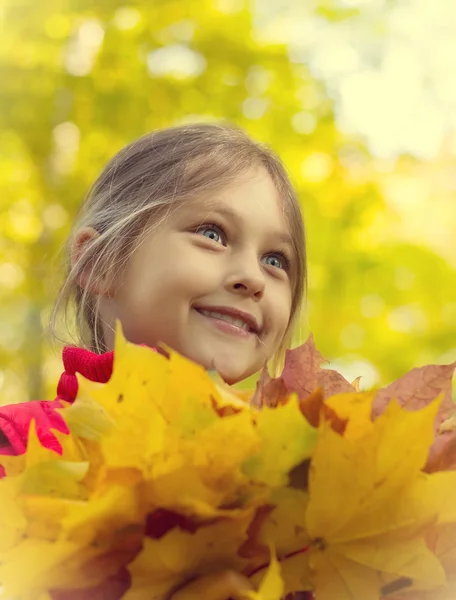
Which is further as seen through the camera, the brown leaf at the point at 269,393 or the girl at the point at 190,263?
the girl at the point at 190,263

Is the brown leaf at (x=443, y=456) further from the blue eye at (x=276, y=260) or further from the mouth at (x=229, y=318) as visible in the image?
the blue eye at (x=276, y=260)

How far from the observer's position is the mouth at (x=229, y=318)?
1.11m

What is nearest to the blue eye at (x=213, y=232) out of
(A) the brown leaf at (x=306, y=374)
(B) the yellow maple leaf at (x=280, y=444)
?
(A) the brown leaf at (x=306, y=374)

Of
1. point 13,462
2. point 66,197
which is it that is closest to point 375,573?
point 13,462

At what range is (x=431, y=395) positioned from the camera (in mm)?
526

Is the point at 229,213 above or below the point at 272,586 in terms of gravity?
above

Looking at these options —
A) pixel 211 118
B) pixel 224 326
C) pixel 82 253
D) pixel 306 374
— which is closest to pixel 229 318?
pixel 224 326

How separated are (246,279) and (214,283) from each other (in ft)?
0.17

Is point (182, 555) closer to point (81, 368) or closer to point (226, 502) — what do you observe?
point (226, 502)

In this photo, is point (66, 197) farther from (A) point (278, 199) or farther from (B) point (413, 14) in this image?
(A) point (278, 199)

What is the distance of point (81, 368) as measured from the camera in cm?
110

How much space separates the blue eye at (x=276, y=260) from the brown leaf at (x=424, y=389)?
702 millimetres

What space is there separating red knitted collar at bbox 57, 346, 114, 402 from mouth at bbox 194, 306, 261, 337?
6.6 inches

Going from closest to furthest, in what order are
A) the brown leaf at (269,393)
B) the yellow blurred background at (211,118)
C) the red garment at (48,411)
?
1. the brown leaf at (269,393)
2. the red garment at (48,411)
3. the yellow blurred background at (211,118)
